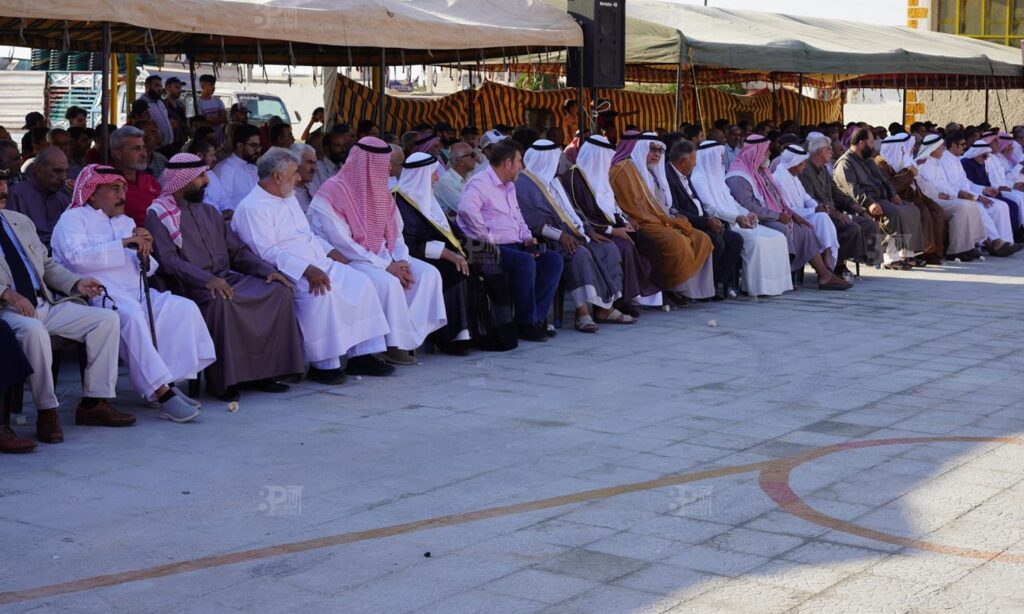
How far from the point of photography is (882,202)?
14188mm

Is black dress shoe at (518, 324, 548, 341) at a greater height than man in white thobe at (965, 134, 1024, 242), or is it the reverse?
man in white thobe at (965, 134, 1024, 242)

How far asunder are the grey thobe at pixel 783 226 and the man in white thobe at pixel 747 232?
17cm

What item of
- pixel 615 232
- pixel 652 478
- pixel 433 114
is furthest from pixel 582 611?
pixel 433 114

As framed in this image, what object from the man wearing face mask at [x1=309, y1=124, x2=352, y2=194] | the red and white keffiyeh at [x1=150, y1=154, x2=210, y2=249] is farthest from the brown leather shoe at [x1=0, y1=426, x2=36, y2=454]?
the man wearing face mask at [x1=309, y1=124, x2=352, y2=194]

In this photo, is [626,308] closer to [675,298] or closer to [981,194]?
[675,298]

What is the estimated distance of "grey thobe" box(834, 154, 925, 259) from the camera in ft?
45.7

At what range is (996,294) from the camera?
40.8 ft

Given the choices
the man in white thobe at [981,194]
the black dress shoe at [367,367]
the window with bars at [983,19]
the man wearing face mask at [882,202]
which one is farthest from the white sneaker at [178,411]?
the window with bars at [983,19]

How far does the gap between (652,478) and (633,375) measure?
2.44 meters

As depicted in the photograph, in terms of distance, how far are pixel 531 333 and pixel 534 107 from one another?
11.1m

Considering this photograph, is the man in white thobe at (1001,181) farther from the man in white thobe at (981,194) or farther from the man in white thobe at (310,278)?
the man in white thobe at (310,278)

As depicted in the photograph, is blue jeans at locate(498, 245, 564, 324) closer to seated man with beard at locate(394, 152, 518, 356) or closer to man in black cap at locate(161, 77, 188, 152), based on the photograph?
seated man with beard at locate(394, 152, 518, 356)

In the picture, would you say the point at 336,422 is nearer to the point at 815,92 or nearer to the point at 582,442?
the point at 582,442

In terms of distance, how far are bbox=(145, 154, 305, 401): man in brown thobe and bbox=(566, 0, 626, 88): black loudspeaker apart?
5.74 meters
